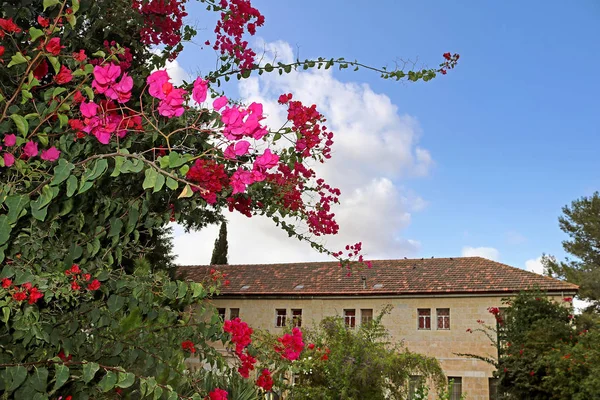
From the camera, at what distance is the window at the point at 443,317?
1997cm

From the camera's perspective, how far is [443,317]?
20.1m

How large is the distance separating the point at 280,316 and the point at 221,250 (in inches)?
317

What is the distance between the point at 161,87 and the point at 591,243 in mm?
32940

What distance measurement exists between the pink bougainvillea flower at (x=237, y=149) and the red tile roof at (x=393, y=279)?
17.2 metres

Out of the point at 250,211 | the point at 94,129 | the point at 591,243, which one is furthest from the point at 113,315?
the point at 591,243

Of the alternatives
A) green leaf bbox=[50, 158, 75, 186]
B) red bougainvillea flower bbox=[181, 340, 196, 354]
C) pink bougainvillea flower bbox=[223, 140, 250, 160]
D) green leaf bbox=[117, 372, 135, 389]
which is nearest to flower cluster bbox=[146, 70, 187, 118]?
pink bougainvillea flower bbox=[223, 140, 250, 160]

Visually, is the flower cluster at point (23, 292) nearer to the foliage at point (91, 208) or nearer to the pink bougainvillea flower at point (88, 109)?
the foliage at point (91, 208)

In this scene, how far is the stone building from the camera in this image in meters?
19.3

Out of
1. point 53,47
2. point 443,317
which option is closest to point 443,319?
point 443,317

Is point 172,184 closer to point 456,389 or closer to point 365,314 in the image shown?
point 456,389

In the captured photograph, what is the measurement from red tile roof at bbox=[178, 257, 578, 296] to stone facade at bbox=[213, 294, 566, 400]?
13.7 inches

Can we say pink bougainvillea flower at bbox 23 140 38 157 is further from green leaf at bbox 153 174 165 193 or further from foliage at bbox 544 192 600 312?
foliage at bbox 544 192 600 312

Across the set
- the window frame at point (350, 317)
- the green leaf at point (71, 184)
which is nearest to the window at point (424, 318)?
the window frame at point (350, 317)

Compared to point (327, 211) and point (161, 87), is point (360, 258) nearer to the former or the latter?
point (327, 211)
